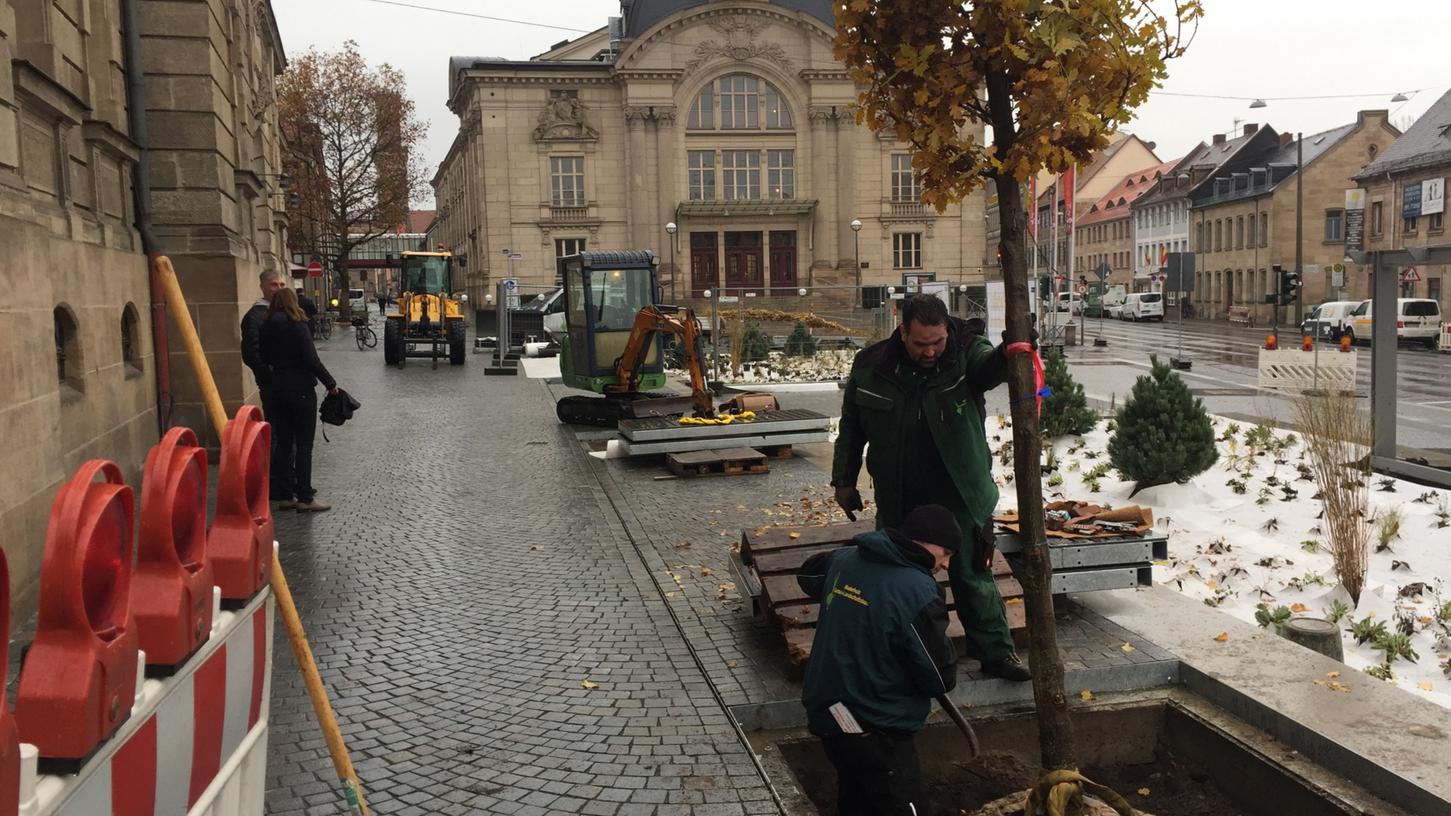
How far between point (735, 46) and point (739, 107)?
9.89 ft

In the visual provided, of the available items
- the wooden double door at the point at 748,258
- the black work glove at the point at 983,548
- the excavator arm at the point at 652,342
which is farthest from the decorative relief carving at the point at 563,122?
the black work glove at the point at 983,548

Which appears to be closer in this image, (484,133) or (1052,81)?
(1052,81)

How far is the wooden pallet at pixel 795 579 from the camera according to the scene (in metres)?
5.57

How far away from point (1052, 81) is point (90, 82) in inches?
375

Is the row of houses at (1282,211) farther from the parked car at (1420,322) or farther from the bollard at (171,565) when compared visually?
the bollard at (171,565)

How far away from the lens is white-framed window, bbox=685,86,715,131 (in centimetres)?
5841

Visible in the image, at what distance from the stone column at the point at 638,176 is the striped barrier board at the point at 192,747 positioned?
185ft

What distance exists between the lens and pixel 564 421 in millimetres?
17000

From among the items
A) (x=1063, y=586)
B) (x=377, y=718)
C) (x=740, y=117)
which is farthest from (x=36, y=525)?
(x=740, y=117)

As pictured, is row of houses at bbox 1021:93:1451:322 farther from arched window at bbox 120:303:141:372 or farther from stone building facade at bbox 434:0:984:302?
arched window at bbox 120:303:141:372

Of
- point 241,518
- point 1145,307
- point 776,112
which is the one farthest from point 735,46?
point 241,518

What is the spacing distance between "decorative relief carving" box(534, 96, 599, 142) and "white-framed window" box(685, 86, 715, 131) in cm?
505

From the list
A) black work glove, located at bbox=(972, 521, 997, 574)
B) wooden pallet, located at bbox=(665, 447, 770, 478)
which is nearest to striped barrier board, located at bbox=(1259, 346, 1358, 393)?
black work glove, located at bbox=(972, 521, 997, 574)

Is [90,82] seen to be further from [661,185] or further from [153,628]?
[661,185]
